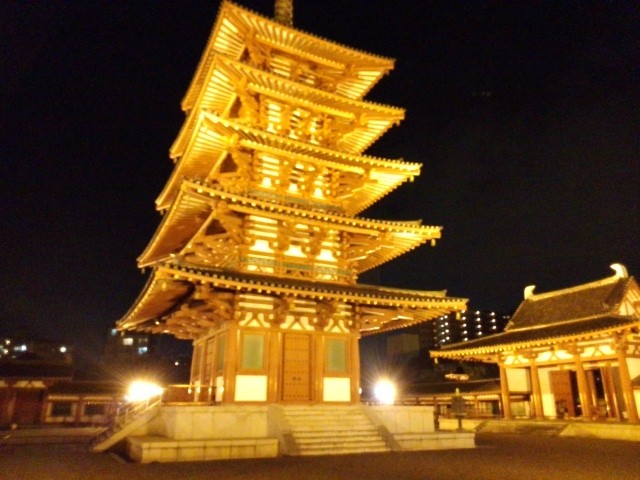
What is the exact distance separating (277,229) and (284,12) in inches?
480

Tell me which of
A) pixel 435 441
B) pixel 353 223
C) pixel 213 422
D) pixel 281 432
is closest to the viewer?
pixel 213 422

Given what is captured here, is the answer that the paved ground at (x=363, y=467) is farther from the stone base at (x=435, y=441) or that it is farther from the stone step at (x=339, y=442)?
the stone step at (x=339, y=442)

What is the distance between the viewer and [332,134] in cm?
2214

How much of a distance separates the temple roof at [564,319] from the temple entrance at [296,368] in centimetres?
1580

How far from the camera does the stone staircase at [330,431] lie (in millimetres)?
14539

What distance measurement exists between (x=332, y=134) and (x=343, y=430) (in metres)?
12.9

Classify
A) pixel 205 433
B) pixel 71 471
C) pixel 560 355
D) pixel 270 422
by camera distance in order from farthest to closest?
pixel 560 355 < pixel 270 422 < pixel 205 433 < pixel 71 471

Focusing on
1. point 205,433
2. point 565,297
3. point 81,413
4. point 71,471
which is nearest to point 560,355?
point 565,297

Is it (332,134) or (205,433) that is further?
(332,134)

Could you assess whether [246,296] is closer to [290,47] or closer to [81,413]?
[290,47]

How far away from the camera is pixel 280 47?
71.9 feet

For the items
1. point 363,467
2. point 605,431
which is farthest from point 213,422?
point 605,431

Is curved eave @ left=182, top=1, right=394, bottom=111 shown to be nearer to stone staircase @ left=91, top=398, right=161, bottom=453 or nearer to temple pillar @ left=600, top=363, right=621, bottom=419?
stone staircase @ left=91, top=398, right=161, bottom=453

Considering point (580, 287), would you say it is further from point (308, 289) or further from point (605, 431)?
point (308, 289)
